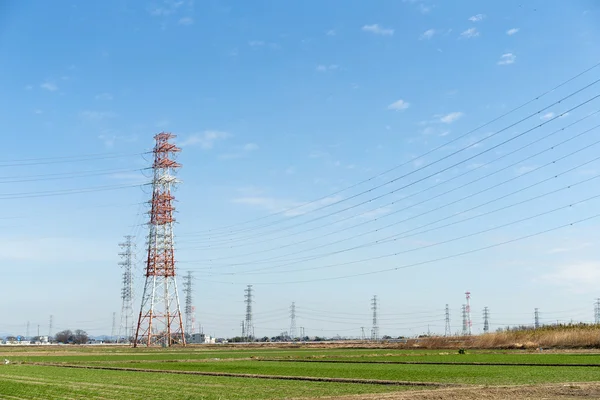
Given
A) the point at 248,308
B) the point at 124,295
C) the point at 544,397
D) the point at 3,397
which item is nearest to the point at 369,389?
the point at 544,397

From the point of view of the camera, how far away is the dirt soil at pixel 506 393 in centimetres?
1947

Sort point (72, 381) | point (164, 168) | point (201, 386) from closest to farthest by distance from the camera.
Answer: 1. point (201, 386)
2. point (72, 381)
3. point (164, 168)

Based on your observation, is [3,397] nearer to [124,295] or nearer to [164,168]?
[164,168]

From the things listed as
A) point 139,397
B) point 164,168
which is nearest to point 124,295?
point 164,168

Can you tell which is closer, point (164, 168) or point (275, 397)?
point (275, 397)

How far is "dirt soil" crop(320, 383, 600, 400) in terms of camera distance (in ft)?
63.9

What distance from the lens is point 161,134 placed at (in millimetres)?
96688

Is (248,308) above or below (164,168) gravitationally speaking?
below

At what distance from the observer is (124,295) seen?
136 m

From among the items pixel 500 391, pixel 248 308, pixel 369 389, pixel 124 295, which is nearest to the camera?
pixel 500 391

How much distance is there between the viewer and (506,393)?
68.2ft

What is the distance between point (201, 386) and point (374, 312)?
142 metres

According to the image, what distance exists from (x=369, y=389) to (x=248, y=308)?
139 m

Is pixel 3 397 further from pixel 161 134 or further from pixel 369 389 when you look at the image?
pixel 161 134
